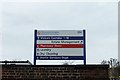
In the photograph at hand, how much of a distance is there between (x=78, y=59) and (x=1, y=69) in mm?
2836

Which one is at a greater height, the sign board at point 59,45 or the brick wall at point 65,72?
the sign board at point 59,45

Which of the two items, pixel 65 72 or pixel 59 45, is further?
pixel 59 45

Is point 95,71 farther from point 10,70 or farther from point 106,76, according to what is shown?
point 10,70

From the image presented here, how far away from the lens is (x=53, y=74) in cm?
1169

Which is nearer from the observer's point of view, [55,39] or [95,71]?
[95,71]

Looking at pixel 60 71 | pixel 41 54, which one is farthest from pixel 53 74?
pixel 41 54

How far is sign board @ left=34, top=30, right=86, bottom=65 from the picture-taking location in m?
12.5

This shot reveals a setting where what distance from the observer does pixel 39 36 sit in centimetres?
1257

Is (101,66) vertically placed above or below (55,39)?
below

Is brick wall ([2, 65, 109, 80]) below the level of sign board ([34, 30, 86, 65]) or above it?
below

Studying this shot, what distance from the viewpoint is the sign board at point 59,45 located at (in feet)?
40.9

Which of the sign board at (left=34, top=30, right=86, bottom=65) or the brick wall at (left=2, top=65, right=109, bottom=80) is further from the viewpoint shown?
the sign board at (left=34, top=30, right=86, bottom=65)

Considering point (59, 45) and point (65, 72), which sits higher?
point (59, 45)

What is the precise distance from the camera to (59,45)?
12.5 metres
